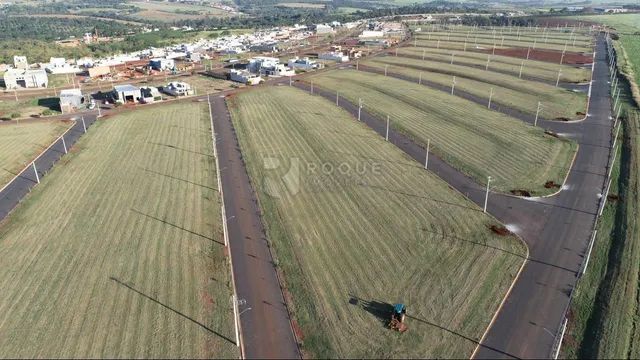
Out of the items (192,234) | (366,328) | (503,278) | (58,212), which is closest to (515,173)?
(503,278)

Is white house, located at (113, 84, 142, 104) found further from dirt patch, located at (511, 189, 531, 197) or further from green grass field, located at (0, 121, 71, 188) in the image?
dirt patch, located at (511, 189, 531, 197)

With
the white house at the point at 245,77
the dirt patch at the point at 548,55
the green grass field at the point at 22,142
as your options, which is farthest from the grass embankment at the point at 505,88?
the green grass field at the point at 22,142

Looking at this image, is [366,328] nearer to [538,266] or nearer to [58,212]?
[538,266]

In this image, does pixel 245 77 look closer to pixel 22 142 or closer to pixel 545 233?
pixel 22 142

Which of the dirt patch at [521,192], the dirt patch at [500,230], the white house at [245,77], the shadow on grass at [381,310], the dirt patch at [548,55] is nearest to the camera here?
the shadow on grass at [381,310]

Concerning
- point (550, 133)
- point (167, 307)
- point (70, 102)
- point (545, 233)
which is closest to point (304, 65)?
point (70, 102)

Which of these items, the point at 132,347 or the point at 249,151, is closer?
the point at 132,347

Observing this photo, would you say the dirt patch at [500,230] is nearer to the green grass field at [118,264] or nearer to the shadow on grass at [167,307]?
the green grass field at [118,264]
